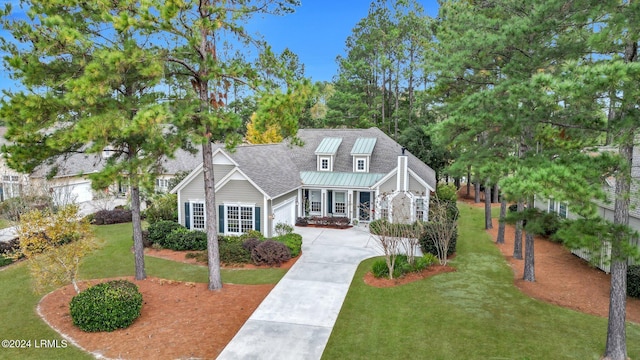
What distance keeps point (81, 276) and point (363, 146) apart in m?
18.7

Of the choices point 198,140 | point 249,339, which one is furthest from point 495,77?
point 249,339

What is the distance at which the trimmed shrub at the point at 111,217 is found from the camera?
26.7 m

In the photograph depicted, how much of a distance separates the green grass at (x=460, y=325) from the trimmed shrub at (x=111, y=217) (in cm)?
1986

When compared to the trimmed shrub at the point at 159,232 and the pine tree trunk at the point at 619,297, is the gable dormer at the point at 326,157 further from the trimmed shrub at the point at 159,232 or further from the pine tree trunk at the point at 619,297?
the pine tree trunk at the point at 619,297

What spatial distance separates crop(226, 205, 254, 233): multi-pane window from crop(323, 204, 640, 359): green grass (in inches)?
329

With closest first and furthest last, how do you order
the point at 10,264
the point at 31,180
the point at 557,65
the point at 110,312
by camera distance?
the point at 110,312 → the point at 557,65 → the point at 10,264 → the point at 31,180

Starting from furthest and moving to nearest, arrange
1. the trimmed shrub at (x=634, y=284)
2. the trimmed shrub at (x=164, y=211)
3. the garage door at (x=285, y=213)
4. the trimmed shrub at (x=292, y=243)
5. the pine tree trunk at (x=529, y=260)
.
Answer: the trimmed shrub at (x=164, y=211) → the garage door at (x=285, y=213) → the trimmed shrub at (x=292, y=243) → the pine tree trunk at (x=529, y=260) → the trimmed shrub at (x=634, y=284)

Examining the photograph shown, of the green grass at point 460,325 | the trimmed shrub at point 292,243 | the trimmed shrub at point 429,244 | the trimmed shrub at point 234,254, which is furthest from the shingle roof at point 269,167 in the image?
the green grass at point 460,325

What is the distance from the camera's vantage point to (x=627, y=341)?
10.4m

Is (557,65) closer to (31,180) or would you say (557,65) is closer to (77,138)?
(77,138)

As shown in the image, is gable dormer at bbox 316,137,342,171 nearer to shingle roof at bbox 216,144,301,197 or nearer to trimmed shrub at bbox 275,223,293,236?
shingle roof at bbox 216,144,301,197

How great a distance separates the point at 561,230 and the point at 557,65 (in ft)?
24.3

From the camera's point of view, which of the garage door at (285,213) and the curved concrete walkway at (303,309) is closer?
the curved concrete walkway at (303,309)

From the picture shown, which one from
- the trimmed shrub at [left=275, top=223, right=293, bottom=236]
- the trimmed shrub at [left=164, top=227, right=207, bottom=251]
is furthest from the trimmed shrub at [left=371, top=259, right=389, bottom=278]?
the trimmed shrub at [left=164, top=227, right=207, bottom=251]
